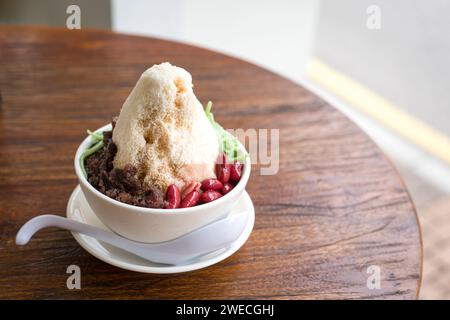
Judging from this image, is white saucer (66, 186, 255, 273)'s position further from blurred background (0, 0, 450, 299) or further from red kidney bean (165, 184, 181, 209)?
blurred background (0, 0, 450, 299)

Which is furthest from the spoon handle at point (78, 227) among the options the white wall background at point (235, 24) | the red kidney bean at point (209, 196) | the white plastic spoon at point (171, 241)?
the white wall background at point (235, 24)

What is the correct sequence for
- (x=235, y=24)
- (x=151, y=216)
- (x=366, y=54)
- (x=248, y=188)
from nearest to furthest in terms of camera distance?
(x=151, y=216)
(x=248, y=188)
(x=235, y=24)
(x=366, y=54)

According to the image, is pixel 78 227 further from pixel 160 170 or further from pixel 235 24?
pixel 235 24

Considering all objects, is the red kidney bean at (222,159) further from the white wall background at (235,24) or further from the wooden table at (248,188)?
the white wall background at (235,24)

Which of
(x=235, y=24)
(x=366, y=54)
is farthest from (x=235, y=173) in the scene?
(x=366, y=54)

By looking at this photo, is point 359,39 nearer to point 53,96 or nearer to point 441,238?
point 441,238

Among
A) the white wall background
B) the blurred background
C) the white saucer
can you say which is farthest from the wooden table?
the blurred background
